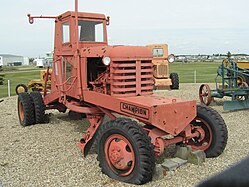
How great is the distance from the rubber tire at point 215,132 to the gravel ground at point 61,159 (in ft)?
0.53

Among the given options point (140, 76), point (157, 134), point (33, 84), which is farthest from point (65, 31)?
point (33, 84)

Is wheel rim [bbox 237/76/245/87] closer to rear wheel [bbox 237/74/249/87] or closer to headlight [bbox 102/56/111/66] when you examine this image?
rear wheel [bbox 237/74/249/87]

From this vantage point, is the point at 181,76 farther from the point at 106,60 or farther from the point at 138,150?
the point at 138,150

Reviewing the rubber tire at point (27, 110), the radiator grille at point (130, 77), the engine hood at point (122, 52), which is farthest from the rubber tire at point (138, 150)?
the rubber tire at point (27, 110)

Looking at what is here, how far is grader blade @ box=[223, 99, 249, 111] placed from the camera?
389 inches

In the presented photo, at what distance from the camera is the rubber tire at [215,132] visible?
5.12m

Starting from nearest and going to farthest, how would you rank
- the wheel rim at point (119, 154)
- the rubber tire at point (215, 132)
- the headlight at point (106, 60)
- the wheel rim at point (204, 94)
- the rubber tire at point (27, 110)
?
the wheel rim at point (119, 154) → the headlight at point (106, 60) → the rubber tire at point (215, 132) → the rubber tire at point (27, 110) → the wheel rim at point (204, 94)

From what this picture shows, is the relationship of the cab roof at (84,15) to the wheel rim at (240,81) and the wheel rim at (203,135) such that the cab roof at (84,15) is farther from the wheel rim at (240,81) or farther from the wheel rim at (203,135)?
the wheel rim at (240,81)

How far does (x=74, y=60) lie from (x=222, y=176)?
18.6ft

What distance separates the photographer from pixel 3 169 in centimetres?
510

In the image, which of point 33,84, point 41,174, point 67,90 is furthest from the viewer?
point 33,84

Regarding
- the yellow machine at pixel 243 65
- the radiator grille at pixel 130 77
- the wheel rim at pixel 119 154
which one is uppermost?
the yellow machine at pixel 243 65

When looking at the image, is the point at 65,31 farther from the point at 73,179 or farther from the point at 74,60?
the point at 73,179

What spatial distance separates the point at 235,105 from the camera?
10000 millimetres
